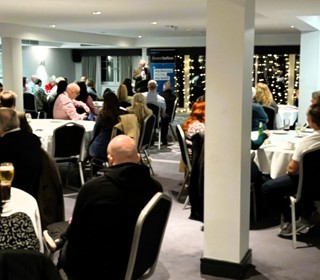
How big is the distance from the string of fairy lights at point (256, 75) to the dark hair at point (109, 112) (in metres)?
9.82

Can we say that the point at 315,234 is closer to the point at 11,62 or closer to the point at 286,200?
the point at 286,200

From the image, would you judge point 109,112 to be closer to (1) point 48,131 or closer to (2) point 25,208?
(1) point 48,131

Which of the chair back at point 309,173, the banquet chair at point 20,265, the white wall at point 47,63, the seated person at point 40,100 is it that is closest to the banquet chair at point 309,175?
the chair back at point 309,173

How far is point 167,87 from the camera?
11.0 metres

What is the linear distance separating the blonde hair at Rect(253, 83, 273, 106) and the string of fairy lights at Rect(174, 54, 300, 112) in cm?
758

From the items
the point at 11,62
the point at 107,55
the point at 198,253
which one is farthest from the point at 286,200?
the point at 107,55

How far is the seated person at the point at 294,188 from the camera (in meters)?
4.44

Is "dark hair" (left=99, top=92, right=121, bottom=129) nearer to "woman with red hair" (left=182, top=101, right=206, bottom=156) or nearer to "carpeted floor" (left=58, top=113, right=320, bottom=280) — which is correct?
"woman with red hair" (left=182, top=101, right=206, bottom=156)

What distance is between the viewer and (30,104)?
12156 millimetres

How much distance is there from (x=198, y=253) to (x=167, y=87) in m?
6.90

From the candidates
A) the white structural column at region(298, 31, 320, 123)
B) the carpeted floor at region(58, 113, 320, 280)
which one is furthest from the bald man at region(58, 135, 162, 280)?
the white structural column at region(298, 31, 320, 123)

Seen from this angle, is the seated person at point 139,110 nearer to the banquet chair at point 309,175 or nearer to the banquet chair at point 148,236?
the banquet chair at point 309,175

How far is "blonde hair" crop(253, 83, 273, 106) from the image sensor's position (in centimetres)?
794

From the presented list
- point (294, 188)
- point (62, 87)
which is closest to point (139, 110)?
point (62, 87)
